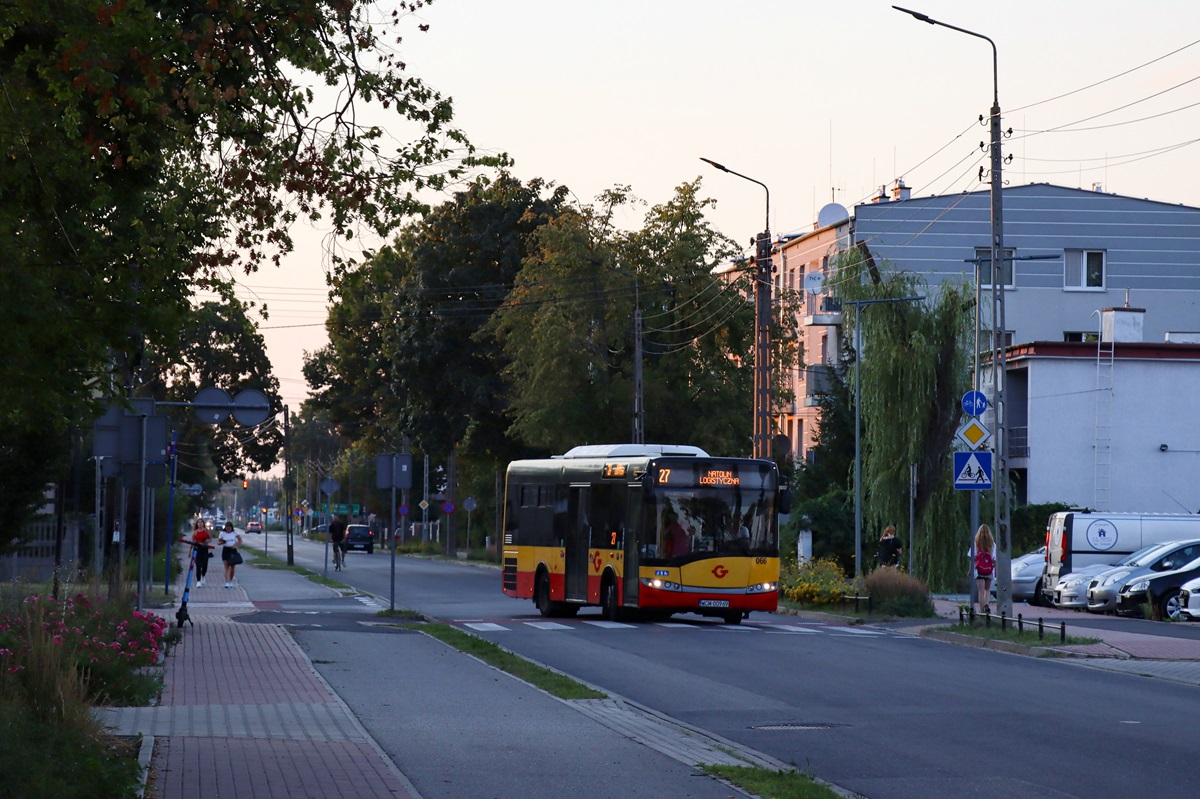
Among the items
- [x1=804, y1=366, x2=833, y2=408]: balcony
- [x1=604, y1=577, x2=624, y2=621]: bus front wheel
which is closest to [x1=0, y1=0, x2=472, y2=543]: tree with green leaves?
[x1=604, y1=577, x2=624, y2=621]: bus front wheel

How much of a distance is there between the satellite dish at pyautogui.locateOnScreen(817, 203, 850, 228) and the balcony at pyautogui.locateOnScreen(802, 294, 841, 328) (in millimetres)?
3174

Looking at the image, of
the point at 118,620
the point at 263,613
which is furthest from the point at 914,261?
the point at 118,620

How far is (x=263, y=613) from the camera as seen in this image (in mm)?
30188

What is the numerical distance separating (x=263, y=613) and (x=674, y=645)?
1012 cm

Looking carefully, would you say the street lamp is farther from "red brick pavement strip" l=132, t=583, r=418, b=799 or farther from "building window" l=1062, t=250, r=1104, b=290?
"red brick pavement strip" l=132, t=583, r=418, b=799

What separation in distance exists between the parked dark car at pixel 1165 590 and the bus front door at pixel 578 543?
11616 millimetres

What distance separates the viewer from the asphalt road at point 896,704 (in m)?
11.0

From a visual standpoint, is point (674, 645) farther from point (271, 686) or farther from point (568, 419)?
point (568, 419)

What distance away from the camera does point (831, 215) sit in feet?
227

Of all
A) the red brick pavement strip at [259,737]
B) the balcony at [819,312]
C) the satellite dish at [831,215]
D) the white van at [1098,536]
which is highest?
the satellite dish at [831,215]

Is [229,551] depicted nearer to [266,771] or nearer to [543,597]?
[543,597]

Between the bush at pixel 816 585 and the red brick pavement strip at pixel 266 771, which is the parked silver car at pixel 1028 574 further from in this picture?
the red brick pavement strip at pixel 266 771

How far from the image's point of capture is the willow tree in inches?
1746

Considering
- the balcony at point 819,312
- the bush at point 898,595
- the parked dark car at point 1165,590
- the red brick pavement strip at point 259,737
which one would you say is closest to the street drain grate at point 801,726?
the red brick pavement strip at point 259,737
